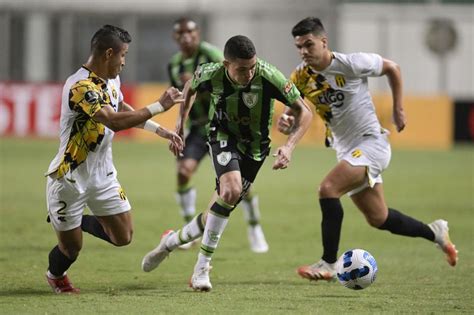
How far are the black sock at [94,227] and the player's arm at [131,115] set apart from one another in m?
1.18

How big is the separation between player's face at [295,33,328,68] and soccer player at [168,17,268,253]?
2.84 meters

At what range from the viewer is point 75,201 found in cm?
827

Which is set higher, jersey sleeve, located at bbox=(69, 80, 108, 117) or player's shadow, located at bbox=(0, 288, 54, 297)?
jersey sleeve, located at bbox=(69, 80, 108, 117)

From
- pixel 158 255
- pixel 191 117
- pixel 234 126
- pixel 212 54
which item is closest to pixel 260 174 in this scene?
pixel 191 117

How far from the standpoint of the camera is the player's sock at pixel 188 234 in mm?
9000

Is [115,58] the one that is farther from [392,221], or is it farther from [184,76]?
[184,76]

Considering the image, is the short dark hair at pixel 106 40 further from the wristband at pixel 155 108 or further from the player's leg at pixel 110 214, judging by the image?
the player's leg at pixel 110 214

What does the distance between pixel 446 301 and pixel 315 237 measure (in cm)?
473

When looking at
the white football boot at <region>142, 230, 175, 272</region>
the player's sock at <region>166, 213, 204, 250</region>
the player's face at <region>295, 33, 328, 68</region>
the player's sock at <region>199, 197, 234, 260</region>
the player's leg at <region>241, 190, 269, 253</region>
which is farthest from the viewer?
the player's leg at <region>241, 190, 269, 253</region>

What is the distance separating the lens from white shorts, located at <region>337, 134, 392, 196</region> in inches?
376

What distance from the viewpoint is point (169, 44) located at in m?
34.1

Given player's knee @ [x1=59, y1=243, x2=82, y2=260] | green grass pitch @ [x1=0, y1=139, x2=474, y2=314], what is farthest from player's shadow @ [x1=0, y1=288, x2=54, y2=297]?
player's knee @ [x1=59, y1=243, x2=82, y2=260]

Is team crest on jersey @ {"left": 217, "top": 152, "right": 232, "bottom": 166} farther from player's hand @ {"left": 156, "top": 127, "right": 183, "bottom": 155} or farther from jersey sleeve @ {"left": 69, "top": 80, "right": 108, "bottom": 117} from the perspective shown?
jersey sleeve @ {"left": 69, "top": 80, "right": 108, "bottom": 117}

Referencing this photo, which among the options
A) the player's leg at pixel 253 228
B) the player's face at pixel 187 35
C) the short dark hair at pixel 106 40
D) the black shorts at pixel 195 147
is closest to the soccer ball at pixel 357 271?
the short dark hair at pixel 106 40
